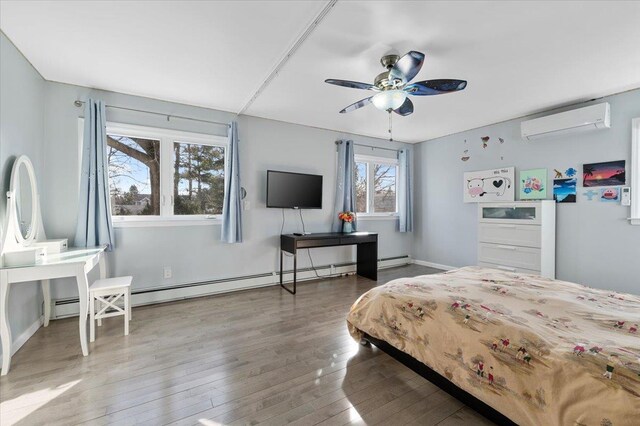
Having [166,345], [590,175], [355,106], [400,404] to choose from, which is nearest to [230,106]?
[355,106]

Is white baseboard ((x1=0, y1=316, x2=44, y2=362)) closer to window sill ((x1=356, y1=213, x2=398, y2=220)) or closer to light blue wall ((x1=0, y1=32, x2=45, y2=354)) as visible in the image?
light blue wall ((x1=0, y1=32, x2=45, y2=354))

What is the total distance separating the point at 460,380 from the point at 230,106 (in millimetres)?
3622

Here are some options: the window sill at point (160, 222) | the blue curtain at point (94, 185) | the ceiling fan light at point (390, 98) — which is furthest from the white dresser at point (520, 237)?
the blue curtain at point (94, 185)

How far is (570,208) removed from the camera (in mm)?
3523

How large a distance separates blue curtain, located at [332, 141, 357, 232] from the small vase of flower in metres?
0.07

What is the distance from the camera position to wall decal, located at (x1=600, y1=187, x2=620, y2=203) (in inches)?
124

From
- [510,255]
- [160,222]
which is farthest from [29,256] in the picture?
[510,255]

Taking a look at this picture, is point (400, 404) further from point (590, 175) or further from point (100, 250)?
point (590, 175)

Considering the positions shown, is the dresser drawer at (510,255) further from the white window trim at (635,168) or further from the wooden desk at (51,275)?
the wooden desk at (51,275)

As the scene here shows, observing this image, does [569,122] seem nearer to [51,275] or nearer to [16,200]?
[51,275]

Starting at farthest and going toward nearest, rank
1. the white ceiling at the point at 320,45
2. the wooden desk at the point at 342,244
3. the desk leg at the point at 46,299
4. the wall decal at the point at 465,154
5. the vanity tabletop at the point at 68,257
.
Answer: the wall decal at the point at 465,154 < the wooden desk at the point at 342,244 < the desk leg at the point at 46,299 < the vanity tabletop at the point at 68,257 < the white ceiling at the point at 320,45

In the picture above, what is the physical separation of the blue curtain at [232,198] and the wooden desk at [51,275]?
1.38 m

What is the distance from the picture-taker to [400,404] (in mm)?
1639

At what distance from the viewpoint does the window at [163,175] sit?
3.22 m
